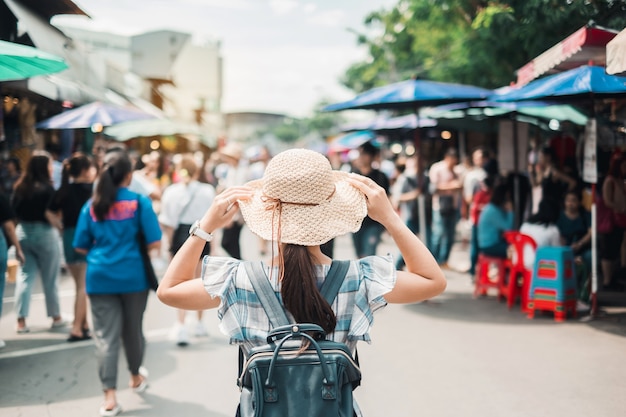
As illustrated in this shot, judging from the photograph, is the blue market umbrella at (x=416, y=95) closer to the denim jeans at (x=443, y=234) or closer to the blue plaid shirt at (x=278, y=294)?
the denim jeans at (x=443, y=234)

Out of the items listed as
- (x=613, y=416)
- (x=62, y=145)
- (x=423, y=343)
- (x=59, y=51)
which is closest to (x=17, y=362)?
(x=423, y=343)

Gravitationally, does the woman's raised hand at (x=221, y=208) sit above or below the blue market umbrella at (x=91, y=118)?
below

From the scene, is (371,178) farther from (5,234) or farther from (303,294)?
(303,294)

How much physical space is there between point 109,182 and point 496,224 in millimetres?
5177

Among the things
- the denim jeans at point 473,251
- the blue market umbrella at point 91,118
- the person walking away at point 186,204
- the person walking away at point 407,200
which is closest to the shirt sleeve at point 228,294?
the person walking away at point 186,204

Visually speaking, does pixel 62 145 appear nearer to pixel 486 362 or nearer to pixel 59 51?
pixel 59 51

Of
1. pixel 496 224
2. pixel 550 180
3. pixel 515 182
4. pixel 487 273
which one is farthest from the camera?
pixel 515 182

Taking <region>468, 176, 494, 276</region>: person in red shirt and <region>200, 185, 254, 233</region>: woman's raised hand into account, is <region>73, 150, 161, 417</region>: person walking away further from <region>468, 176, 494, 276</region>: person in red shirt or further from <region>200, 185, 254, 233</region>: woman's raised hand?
<region>468, 176, 494, 276</region>: person in red shirt

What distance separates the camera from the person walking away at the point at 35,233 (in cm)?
692

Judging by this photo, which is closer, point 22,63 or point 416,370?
point 22,63

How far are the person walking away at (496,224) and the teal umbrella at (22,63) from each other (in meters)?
5.56

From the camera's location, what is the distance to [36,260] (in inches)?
281

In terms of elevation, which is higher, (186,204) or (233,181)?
(233,181)

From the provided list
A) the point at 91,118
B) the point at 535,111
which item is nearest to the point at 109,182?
the point at 91,118
